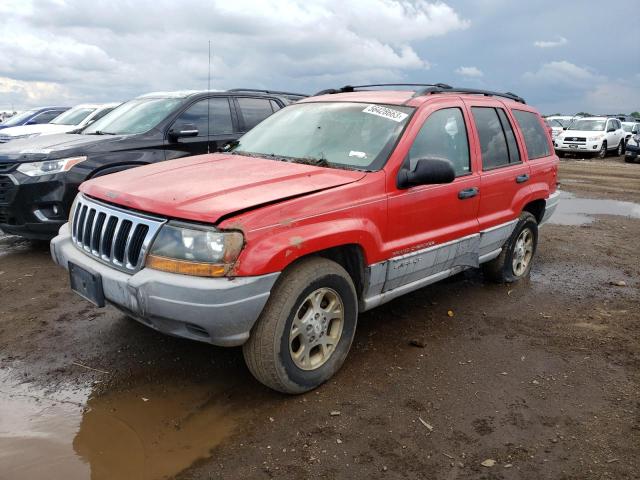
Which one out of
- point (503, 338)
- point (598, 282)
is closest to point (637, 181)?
point (598, 282)

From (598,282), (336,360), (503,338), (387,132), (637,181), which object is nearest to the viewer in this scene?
(336,360)

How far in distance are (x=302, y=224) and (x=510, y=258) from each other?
298 cm

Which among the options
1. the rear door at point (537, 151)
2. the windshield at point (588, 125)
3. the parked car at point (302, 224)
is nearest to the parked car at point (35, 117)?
the parked car at point (302, 224)

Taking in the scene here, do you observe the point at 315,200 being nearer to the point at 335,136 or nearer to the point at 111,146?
the point at 335,136

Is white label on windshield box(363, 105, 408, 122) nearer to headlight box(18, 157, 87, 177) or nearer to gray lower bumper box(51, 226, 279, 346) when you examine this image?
gray lower bumper box(51, 226, 279, 346)

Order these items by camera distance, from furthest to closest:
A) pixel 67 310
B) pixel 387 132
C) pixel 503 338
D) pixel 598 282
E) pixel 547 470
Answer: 1. pixel 598 282
2. pixel 67 310
3. pixel 503 338
4. pixel 387 132
5. pixel 547 470

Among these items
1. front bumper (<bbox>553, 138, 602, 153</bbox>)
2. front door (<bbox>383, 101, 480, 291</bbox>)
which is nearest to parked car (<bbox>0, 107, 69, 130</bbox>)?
front door (<bbox>383, 101, 480, 291</bbox>)

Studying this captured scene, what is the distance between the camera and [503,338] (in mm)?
4152

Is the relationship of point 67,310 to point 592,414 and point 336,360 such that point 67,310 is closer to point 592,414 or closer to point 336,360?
point 336,360

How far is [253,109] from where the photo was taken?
734 cm

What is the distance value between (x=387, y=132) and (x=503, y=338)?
6.09ft

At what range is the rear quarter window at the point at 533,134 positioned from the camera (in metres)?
5.16

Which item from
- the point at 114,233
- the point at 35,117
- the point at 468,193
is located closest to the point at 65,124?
the point at 35,117

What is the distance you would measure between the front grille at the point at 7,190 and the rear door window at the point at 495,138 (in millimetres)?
4749
